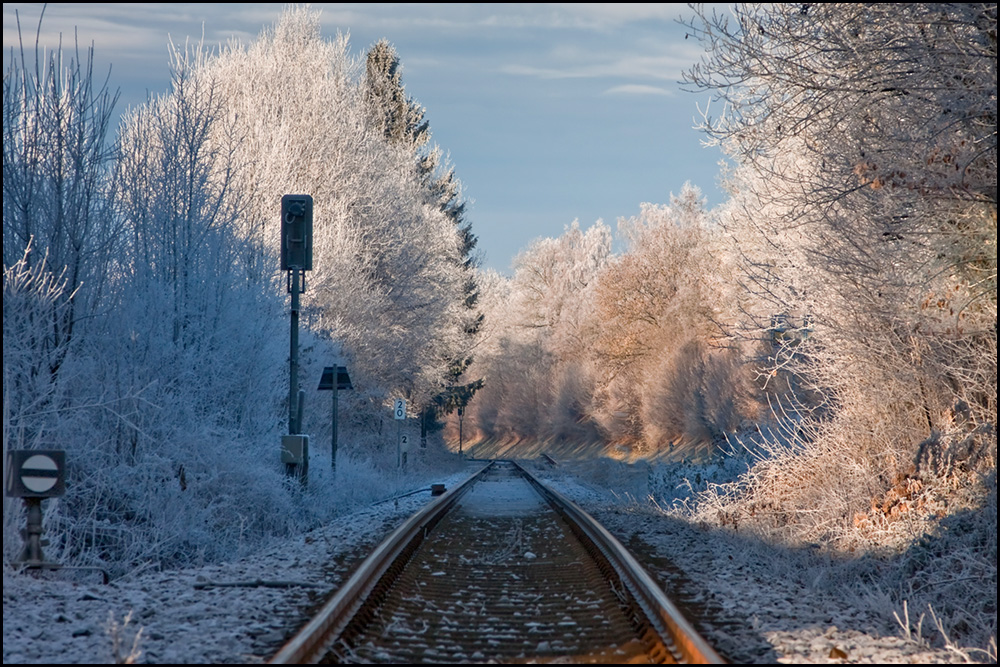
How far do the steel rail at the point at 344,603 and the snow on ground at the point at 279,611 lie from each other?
0.73 ft

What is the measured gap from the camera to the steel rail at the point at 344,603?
5.43m

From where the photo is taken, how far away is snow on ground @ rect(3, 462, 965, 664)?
225 inches

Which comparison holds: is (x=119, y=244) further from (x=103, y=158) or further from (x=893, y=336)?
(x=893, y=336)

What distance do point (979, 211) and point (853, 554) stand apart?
11.7ft

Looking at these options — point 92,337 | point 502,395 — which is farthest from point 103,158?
point 502,395

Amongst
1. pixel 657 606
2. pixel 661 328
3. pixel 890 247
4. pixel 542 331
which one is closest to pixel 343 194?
pixel 890 247

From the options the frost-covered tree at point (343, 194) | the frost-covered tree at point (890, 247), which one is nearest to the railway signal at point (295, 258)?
the frost-covered tree at point (343, 194)

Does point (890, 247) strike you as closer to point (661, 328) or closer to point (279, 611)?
point (279, 611)

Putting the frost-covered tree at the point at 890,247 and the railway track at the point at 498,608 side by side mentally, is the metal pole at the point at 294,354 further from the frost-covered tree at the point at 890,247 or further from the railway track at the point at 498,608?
the frost-covered tree at the point at 890,247

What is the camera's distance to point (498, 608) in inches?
290

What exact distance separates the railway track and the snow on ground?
0.29 meters

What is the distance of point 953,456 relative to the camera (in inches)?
362

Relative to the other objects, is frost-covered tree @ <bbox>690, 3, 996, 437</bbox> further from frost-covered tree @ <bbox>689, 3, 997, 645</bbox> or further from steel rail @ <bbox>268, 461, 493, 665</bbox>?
steel rail @ <bbox>268, 461, 493, 665</bbox>

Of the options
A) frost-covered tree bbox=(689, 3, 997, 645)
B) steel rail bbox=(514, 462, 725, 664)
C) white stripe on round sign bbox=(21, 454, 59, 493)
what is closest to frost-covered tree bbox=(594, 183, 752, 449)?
frost-covered tree bbox=(689, 3, 997, 645)
